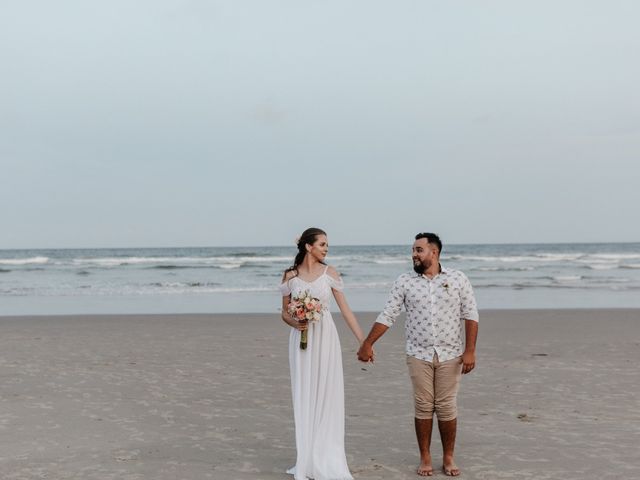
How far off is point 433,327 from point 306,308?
887mm

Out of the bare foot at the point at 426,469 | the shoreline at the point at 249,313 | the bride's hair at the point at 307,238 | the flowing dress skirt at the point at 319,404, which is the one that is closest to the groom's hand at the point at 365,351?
the flowing dress skirt at the point at 319,404

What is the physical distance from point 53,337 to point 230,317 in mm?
4434

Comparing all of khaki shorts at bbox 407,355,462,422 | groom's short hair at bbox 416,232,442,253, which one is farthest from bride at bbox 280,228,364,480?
groom's short hair at bbox 416,232,442,253

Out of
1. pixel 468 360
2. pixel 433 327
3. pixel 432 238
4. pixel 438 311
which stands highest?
pixel 432 238

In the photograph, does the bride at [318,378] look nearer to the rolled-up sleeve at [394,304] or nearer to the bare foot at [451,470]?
the rolled-up sleeve at [394,304]

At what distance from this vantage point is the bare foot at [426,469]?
5484 mm

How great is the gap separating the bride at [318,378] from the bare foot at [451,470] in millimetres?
732

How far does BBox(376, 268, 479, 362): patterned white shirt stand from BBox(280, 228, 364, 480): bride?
42cm

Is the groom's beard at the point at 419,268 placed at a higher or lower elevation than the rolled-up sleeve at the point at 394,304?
higher

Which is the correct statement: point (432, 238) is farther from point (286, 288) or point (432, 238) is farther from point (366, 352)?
point (286, 288)

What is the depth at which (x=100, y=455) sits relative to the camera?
6141 millimetres

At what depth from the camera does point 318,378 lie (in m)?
5.44

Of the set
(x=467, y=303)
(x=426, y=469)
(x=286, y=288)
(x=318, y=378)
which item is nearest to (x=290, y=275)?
(x=286, y=288)

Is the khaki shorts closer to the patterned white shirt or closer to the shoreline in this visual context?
the patterned white shirt
